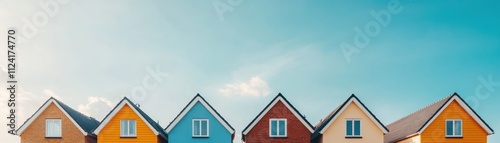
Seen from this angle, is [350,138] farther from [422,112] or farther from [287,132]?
[422,112]

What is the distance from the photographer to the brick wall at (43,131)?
2636 cm

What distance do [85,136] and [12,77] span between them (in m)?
6.31

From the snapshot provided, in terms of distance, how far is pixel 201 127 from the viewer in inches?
1052

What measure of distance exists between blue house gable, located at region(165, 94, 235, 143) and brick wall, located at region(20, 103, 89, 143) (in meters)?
6.70

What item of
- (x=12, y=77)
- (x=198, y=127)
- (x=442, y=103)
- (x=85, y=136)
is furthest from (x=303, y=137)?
(x=12, y=77)

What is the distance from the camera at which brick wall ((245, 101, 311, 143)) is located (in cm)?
2675

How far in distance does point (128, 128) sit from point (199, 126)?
203 inches

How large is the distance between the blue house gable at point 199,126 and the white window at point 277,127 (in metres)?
2.88

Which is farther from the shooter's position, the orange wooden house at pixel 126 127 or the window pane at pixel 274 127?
the window pane at pixel 274 127

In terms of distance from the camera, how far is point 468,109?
26.3m

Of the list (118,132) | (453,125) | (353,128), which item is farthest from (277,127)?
(453,125)

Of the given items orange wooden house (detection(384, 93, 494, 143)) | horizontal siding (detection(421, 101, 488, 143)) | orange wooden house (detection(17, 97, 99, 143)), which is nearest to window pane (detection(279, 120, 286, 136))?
orange wooden house (detection(384, 93, 494, 143))

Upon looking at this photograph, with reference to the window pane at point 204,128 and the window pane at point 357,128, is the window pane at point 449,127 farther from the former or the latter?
the window pane at point 204,128

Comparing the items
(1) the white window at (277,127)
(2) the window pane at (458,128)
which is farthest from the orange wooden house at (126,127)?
(2) the window pane at (458,128)
